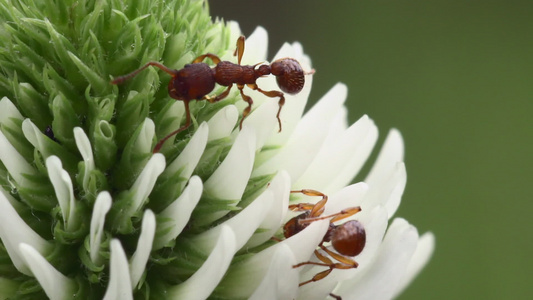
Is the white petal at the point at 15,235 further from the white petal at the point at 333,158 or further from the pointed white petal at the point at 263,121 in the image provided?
the white petal at the point at 333,158

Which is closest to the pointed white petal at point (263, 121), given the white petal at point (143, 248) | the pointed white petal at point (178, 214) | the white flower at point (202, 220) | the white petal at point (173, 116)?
the white flower at point (202, 220)

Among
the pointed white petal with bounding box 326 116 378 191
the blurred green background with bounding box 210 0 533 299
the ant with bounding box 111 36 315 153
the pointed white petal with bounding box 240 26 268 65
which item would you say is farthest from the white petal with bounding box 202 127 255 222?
the blurred green background with bounding box 210 0 533 299

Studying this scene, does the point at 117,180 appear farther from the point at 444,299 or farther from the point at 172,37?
the point at 444,299

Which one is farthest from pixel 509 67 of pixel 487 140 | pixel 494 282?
pixel 494 282

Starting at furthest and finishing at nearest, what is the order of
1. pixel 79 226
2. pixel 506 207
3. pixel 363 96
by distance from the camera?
pixel 363 96, pixel 506 207, pixel 79 226

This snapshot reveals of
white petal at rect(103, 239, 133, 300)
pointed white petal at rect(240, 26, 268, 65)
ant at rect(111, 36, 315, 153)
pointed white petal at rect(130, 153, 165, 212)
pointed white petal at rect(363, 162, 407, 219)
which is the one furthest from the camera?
pointed white petal at rect(240, 26, 268, 65)

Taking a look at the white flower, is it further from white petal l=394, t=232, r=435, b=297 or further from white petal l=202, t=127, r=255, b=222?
white petal l=394, t=232, r=435, b=297

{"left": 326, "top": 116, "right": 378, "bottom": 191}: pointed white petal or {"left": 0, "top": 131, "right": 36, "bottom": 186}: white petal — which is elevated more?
{"left": 326, "top": 116, "right": 378, "bottom": 191}: pointed white petal
